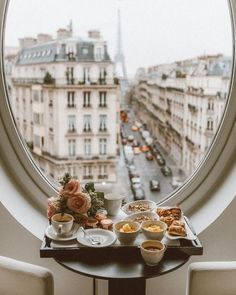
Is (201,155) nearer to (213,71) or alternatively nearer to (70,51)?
(213,71)

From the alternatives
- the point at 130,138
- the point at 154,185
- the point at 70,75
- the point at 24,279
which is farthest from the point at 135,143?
the point at 24,279

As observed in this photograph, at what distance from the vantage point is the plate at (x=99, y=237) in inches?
63.7

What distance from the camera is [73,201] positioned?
168 centimetres

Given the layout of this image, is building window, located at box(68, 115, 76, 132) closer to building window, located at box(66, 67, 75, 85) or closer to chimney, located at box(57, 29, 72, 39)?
building window, located at box(66, 67, 75, 85)

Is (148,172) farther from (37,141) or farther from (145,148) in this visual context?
(37,141)

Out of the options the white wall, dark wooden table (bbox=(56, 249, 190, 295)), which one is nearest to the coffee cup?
dark wooden table (bbox=(56, 249, 190, 295))

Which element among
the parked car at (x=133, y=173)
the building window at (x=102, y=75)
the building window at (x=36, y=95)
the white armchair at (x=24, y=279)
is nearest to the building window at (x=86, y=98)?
the building window at (x=102, y=75)

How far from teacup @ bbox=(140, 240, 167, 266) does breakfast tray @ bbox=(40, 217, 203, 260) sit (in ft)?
0.21

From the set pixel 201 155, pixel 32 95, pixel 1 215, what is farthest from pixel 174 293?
pixel 32 95

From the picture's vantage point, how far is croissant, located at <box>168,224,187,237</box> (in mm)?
1684

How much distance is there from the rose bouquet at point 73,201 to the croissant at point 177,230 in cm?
38

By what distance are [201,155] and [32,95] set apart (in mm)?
1215

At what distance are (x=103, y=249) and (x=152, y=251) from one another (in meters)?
0.23

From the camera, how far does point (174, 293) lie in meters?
2.36
